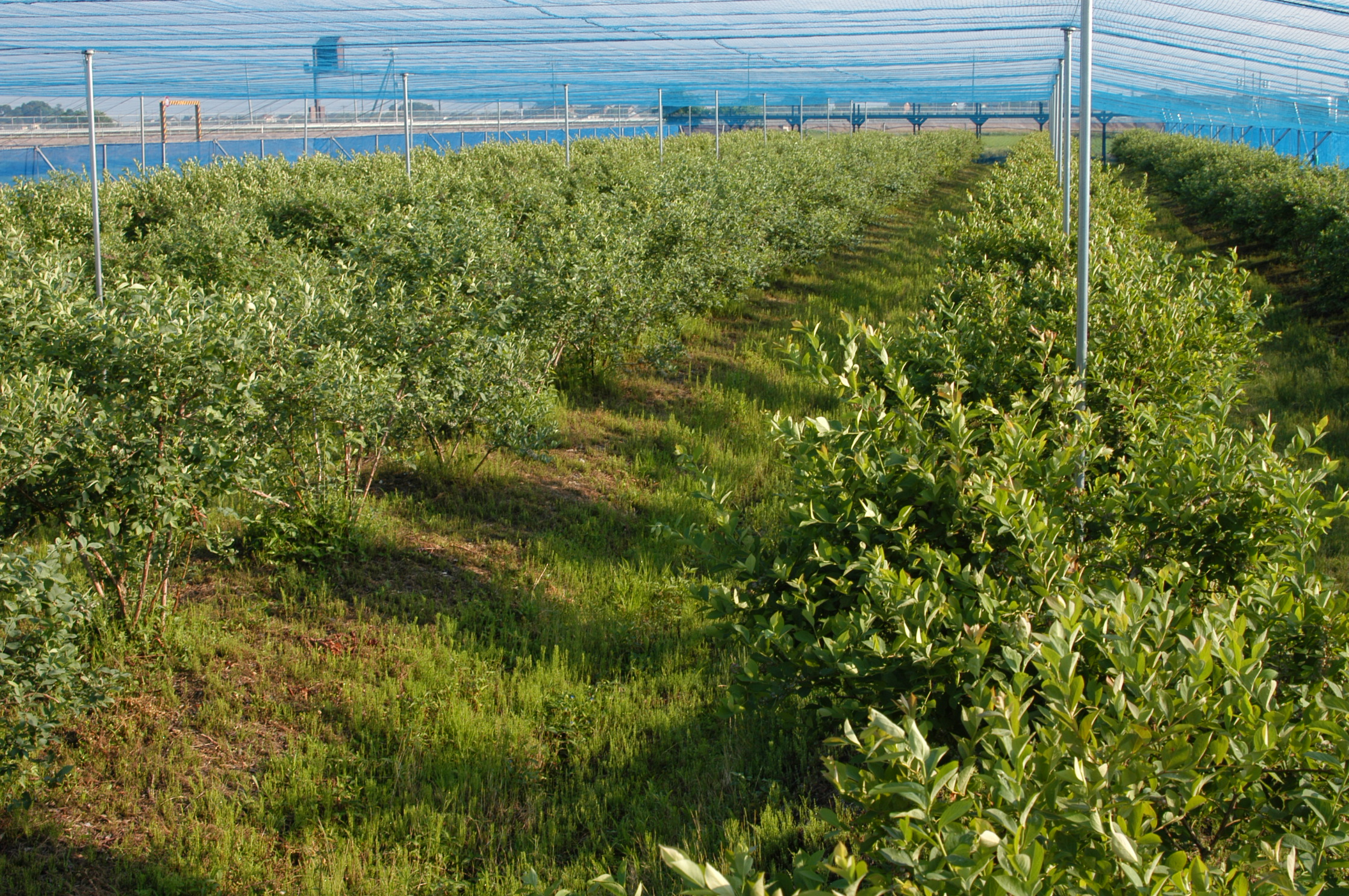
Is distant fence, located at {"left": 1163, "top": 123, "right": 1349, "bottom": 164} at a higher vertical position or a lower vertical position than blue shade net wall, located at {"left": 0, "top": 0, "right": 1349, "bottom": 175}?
higher

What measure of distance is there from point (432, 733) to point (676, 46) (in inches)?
414

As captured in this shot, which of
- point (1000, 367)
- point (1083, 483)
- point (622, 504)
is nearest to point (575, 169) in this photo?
point (622, 504)

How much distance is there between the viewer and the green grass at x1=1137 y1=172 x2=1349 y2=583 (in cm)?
662

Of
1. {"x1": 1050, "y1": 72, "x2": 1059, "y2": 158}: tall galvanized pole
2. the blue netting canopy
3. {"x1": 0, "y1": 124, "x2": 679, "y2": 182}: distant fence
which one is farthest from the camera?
{"x1": 0, "y1": 124, "x2": 679, "y2": 182}: distant fence

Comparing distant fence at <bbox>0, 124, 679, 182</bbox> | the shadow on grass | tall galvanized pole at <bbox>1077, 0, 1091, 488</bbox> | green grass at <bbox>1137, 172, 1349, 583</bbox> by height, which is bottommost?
the shadow on grass

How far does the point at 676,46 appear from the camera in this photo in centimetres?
1237

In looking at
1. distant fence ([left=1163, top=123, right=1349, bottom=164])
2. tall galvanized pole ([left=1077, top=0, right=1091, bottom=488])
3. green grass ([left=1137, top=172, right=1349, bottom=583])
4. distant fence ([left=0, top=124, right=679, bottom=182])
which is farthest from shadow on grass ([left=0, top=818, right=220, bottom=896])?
distant fence ([left=1163, top=123, right=1349, bottom=164])

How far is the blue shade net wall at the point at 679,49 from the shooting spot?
870 cm

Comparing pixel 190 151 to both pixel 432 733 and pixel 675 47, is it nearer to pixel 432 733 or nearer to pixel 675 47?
pixel 675 47

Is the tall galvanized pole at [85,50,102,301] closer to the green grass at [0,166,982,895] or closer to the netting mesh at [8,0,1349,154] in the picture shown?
the green grass at [0,166,982,895]

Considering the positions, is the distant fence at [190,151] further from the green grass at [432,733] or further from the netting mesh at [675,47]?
the green grass at [432,733]

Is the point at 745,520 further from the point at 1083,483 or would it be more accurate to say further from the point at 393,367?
the point at 1083,483

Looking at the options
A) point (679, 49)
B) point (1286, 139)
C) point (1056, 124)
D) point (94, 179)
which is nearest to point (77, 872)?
point (94, 179)

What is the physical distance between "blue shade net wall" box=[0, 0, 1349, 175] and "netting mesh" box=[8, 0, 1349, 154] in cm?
4
